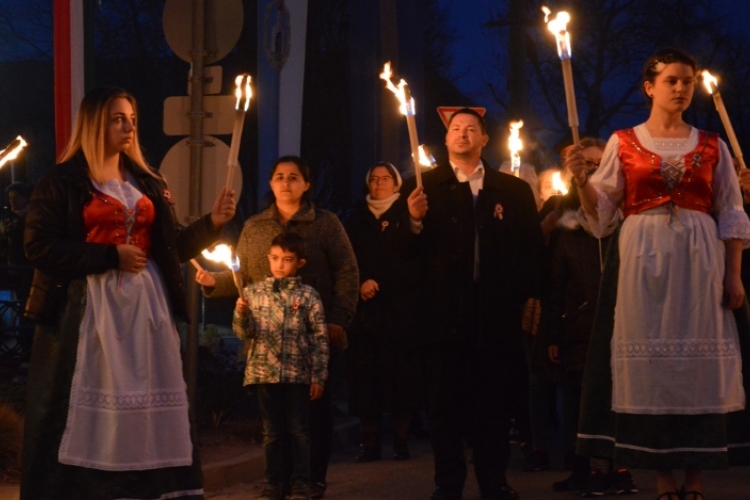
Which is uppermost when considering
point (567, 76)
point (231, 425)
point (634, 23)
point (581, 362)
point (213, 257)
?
point (634, 23)

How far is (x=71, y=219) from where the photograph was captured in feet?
19.4

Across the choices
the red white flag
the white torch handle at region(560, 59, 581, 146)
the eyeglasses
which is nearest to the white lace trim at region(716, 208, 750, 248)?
the white torch handle at region(560, 59, 581, 146)

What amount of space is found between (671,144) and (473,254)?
5.17 feet

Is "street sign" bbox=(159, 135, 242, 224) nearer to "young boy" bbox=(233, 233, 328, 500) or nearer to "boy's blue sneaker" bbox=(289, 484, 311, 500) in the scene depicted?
"young boy" bbox=(233, 233, 328, 500)

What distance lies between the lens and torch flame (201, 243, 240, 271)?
23.4ft

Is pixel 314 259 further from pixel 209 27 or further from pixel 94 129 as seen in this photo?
pixel 94 129

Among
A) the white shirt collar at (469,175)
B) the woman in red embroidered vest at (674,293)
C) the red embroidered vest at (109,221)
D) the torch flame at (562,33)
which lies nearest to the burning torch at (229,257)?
the red embroidered vest at (109,221)

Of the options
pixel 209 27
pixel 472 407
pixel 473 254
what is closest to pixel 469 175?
pixel 473 254

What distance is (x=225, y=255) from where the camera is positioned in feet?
24.2

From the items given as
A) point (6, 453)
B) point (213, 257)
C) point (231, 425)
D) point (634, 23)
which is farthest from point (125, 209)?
point (634, 23)

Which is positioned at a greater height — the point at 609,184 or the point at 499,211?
the point at 609,184

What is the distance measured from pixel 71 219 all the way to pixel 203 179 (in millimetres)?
3313

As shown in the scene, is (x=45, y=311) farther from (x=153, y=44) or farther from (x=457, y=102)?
(x=457, y=102)

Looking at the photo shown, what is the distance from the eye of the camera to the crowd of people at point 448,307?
5.80 m
